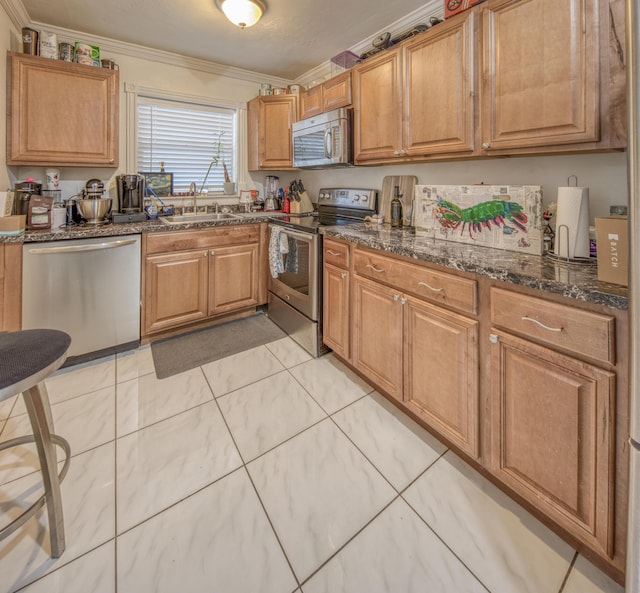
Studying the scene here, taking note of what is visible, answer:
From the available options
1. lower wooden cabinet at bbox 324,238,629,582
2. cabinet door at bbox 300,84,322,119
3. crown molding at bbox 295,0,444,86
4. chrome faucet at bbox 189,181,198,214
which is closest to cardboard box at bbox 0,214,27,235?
chrome faucet at bbox 189,181,198,214

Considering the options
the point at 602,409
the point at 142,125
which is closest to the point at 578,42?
the point at 602,409

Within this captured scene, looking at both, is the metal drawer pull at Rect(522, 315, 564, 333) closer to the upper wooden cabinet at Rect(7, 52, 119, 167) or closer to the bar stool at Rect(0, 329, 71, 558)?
the bar stool at Rect(0, 329, 71, 558)

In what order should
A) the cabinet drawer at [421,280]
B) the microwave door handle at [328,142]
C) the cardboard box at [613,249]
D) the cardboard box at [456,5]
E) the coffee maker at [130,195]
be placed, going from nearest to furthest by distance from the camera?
the cardboard box at [613,249]
the cabinet drawer at [421,280]
the cardboard box at [456,5]
the microwave door handle at [328,142]
the coffee maker at [130,195]

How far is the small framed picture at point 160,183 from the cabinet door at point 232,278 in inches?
35.6

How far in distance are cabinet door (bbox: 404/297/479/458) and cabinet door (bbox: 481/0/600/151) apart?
842 mm

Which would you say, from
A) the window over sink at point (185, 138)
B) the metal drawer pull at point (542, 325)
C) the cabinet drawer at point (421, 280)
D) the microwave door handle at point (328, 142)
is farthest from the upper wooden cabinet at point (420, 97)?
the window over sink at point (185, 138)

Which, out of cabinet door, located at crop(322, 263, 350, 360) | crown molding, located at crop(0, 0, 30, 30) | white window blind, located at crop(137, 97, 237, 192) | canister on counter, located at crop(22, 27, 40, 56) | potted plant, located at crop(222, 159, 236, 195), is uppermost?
crown molding, located at crop(0, 0, 30, 30)

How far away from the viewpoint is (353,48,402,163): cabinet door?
2.03 m

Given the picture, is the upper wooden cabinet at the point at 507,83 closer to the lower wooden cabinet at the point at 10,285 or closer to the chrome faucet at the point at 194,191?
the chrome faucet at the point at 194,191

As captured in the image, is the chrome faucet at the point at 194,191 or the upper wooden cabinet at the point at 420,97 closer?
Result: the upper wooden cabinet at the point at 420,97

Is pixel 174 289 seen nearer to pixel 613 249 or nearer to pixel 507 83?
pixel 507 83

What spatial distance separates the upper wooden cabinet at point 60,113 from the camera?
7.24 feet

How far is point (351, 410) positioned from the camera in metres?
1.89

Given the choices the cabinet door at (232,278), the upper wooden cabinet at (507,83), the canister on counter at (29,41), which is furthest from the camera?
the cabinet door at (232,278)
